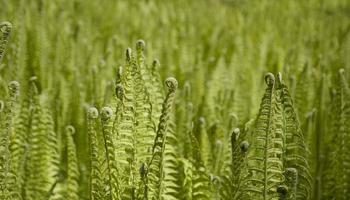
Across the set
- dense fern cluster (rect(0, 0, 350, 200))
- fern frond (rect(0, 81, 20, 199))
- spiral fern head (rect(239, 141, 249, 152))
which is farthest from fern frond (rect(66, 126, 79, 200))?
spiral fern head (rect(239, 141, 249, 152))

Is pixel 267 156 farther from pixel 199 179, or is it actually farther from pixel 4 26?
pixel 4 26

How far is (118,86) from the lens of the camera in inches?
14.9

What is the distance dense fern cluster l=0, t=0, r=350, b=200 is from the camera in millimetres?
372

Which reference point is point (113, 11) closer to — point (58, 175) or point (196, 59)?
point (196, 59)

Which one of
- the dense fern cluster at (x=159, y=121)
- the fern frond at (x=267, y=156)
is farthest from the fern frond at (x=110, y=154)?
the fern frond at (x=267, y=156)

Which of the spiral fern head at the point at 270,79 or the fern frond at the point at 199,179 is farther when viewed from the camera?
the fern frond at the point at 199,179

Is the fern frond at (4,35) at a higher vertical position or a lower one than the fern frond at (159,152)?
higher

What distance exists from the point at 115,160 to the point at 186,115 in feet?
1.01

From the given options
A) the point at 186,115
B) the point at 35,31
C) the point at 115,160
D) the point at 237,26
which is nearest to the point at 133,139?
the point at 115,160

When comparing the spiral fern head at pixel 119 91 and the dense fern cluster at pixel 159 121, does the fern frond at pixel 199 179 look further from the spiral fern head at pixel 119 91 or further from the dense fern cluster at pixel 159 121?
the spiral fern head at pixel 119 91

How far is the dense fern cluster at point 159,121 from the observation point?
0.37 m

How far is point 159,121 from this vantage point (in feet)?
1.25

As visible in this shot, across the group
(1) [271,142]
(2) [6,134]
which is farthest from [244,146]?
(2) [6,134]

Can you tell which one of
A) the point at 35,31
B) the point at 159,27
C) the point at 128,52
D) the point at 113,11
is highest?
the point at 113,11
